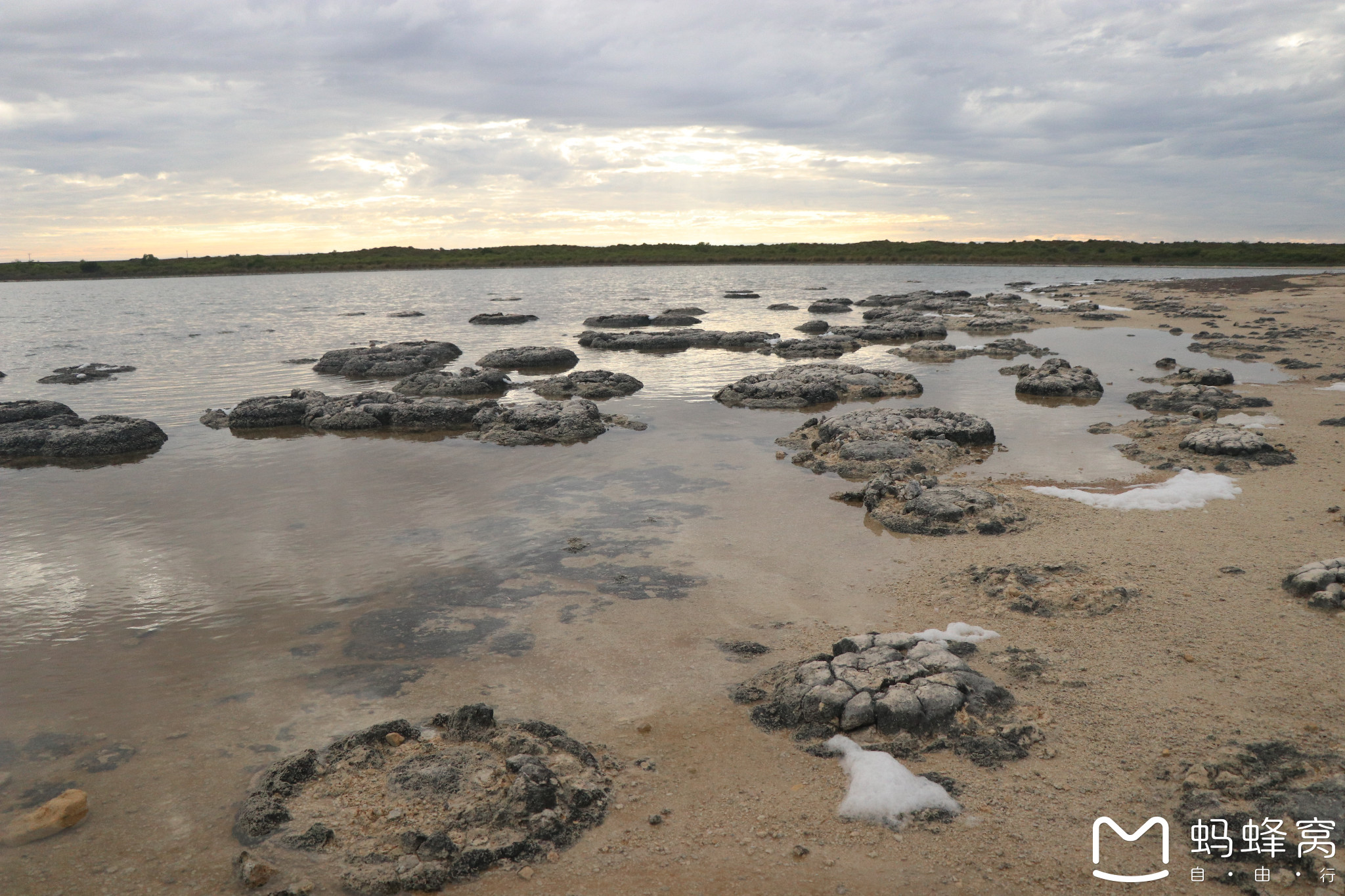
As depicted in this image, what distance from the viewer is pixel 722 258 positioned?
97312 mm

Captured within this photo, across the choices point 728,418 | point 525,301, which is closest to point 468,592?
point 728,418

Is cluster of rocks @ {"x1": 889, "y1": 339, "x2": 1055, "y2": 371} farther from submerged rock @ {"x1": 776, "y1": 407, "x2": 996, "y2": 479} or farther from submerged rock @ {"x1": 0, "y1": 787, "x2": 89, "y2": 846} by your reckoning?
submerged rock @ {"x1": 0, "y1": 787, "x2": 89, "y2": 846}

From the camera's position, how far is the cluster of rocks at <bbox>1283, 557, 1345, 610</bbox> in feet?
19.5

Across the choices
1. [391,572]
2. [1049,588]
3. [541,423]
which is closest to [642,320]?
[541,423]

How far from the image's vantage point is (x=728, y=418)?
14633 millimetres

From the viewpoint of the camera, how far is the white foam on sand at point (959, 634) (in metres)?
5.87

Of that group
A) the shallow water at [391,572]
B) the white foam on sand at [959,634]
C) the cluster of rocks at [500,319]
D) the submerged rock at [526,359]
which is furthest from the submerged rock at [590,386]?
the cluster of rocks at [500,319]

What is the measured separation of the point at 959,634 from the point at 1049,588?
4.01ft

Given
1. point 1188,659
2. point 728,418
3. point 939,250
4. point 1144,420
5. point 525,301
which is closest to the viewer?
point 1188,659

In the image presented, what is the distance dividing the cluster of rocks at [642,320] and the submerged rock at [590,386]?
1419 cm

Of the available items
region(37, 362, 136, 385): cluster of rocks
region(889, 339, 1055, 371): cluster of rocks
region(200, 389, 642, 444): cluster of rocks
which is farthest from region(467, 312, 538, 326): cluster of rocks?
region(200, 389, 642, 444): cluster of rocks

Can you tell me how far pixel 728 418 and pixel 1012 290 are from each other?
136 feet

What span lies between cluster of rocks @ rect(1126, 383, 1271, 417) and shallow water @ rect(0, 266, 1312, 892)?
57cm

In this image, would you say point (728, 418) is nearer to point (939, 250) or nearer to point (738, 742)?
point (738, 742)
